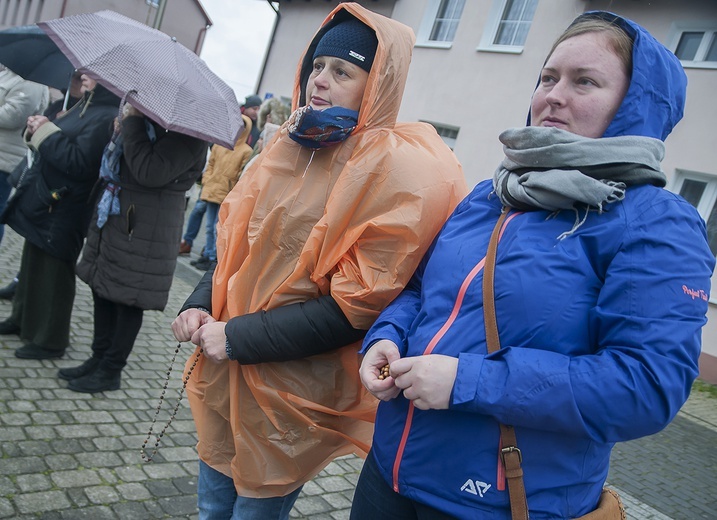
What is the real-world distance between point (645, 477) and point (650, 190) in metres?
4.54

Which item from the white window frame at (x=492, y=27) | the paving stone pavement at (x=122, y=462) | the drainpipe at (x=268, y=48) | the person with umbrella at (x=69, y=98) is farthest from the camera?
the drainpipe at (x=268, y=48)

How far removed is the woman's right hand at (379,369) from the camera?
1.52 m

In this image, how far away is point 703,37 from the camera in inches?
378

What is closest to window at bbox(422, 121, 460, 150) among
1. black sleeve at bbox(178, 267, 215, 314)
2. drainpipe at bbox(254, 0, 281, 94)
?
drainpipe at bbox(254, 0, 281, 94)

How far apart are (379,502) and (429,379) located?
0.49m

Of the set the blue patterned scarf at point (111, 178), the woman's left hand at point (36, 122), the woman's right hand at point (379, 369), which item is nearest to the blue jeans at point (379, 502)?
the woman's right hand at point (379, 369)

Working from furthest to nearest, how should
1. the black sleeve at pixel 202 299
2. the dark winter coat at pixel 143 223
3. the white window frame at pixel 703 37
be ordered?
the white window frame at pixel 703 37
the dark winter coat at pixel 143 223
the black sleeve at pixel 202 299

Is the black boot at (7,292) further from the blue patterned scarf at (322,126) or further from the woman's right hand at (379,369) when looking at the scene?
the woman's right hand at (379,369)

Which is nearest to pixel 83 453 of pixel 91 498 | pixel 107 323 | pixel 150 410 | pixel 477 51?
pixel 91 498

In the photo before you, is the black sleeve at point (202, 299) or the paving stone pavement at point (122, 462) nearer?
the black sleeve at point (202, 299)

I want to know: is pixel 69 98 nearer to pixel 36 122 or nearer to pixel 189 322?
pixel 36 122

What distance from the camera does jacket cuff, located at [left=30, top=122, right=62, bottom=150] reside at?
3789 mm

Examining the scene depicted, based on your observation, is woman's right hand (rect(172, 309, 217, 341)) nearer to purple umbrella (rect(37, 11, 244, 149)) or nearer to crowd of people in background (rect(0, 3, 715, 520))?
crowd of people in background (rect(0, 3, 715, 520))

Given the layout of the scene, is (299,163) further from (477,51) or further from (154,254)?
(477,51)
